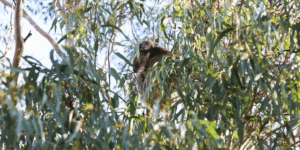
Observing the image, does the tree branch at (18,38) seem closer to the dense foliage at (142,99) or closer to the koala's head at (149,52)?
the dense foliage at (142,99)

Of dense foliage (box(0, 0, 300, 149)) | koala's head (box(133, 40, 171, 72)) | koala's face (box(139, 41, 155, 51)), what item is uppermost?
koala's face (box(139, 41, 155, 51))

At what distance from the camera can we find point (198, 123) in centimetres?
84

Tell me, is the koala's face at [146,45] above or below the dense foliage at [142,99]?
above

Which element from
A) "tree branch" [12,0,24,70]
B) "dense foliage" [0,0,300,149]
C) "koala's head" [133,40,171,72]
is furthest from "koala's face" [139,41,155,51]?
"tree branch" [12,0,24,70]

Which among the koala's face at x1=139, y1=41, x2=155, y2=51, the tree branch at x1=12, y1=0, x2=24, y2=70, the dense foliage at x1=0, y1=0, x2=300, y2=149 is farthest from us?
the koala's face at x1=139, y1=41, x2=155, y2=51

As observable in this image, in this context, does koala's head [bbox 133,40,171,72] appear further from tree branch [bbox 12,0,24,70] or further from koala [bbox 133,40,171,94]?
tree branch [bbox 12,0,24,70]

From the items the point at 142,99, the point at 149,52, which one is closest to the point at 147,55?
the point at 149,52

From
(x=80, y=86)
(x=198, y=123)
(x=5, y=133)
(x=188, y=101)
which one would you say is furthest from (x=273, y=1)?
(x=5, y=133)

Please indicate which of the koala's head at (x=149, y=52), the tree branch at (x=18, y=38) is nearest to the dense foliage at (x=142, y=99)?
the koala's head at (x=149, y=52)

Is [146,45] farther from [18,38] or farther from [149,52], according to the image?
[18,38]

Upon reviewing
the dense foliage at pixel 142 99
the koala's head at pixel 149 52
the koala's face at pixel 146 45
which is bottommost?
the dense foliage at pixel 142 99

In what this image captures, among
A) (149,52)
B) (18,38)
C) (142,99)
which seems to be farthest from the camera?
(149,52)

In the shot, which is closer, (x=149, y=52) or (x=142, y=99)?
(x=142, y=99)

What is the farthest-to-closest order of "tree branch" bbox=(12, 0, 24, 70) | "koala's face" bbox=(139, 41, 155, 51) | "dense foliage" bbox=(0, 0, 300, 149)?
"koala's face" bbox=(139, 41, 155, 51)
"tree branch" bbox=(12, 0, 24, 70)
"dense foliage" bbox=(0, 0, 300, 149)
